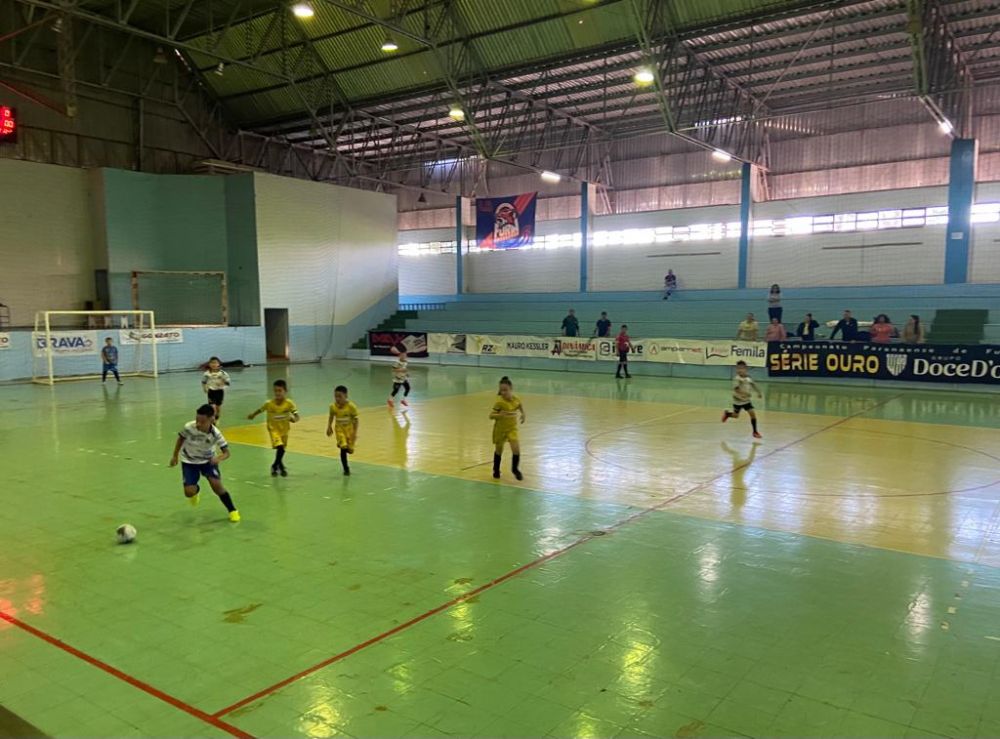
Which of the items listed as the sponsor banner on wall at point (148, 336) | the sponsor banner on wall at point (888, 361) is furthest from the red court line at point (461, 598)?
the sponsor banner on wall at point (148, 336)

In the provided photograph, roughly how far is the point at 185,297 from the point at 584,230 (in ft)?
67.3

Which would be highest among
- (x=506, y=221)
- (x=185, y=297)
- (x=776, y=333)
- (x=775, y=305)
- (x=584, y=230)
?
(x=506, y=221)

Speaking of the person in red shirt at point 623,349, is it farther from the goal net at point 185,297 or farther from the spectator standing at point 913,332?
the goal net at point 185,297

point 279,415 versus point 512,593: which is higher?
point 279,415

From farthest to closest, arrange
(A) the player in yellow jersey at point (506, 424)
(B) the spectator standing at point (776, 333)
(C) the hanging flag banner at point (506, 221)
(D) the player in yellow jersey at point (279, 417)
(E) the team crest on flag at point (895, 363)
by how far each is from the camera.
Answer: (C) the hanging flag banner at point (506, 221), (B) the spectator standing at point (776, 333), (E) the team crest on flag at point (895, 363), (D) the player in yellow jersey at point (279, 417), (A) the player in yellow jersey at point (506, 424)

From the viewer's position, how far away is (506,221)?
120 feet

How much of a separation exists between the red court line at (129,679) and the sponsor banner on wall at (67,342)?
23226 millimetres

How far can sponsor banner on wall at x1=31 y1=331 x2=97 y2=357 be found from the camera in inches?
1003

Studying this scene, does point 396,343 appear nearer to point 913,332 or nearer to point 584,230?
point 584,230

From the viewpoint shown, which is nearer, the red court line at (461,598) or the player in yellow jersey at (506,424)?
the red court line at (461,598)

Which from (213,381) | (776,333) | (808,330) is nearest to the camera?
(213,381)

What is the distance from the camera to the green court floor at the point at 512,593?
14.8 ft

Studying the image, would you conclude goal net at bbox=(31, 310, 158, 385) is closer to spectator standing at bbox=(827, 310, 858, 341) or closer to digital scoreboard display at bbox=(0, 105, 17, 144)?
digital scoreboard display at bbox=(0, 105, 17, 144)

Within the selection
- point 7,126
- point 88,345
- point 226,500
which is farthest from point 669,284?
point 226,500
